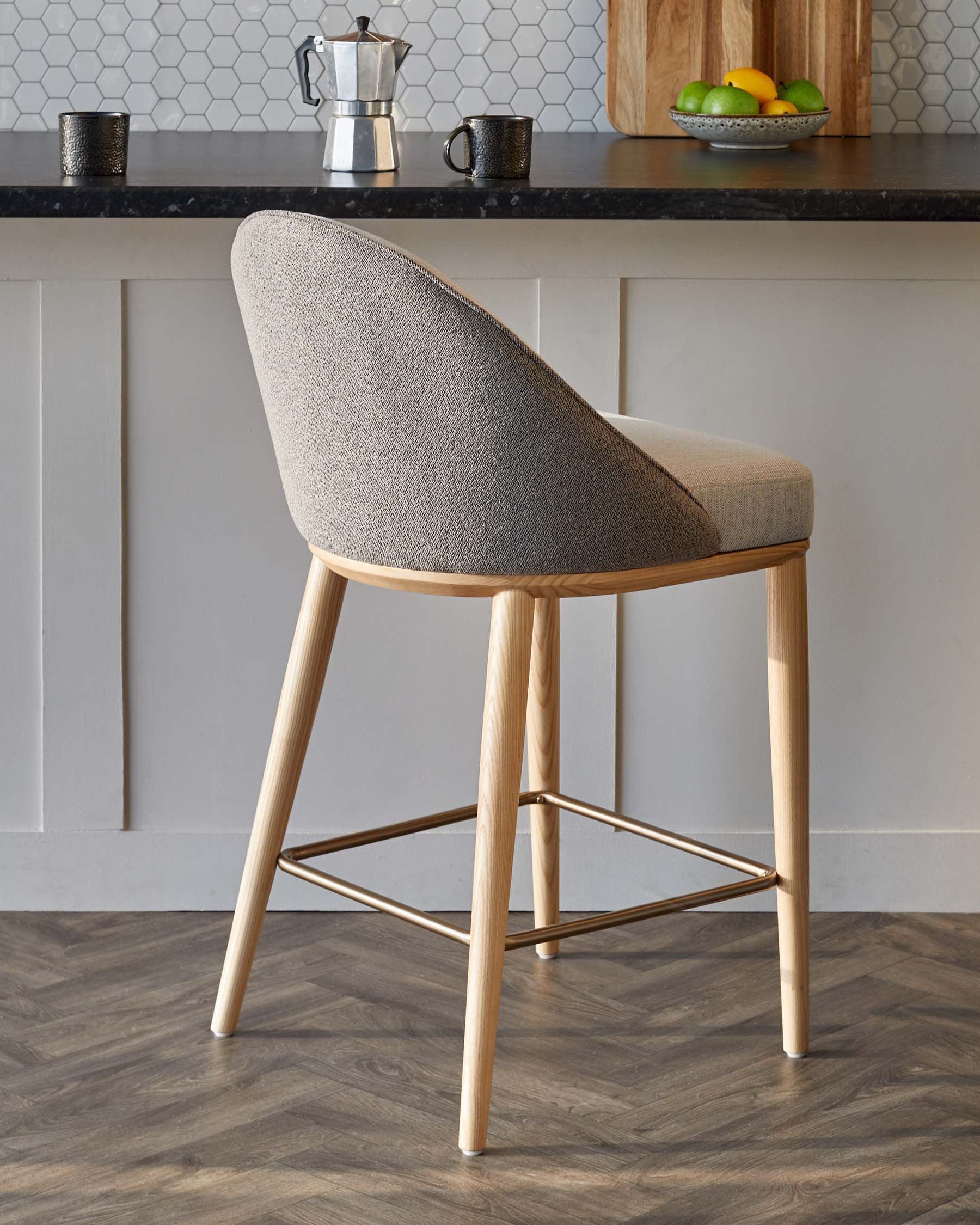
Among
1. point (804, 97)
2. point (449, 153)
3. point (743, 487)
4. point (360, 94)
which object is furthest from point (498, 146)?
point (804, 97)

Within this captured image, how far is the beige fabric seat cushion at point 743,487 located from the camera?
1680 millimetres

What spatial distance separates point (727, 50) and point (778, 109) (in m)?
0.23

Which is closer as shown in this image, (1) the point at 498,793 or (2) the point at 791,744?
→ (1) the point at 498,793

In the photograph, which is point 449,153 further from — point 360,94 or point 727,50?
point 727,50

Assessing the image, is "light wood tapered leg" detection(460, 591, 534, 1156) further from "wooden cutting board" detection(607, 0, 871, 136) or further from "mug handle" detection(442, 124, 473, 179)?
"wooden cutting board" detection(607, 0, 871, 136)

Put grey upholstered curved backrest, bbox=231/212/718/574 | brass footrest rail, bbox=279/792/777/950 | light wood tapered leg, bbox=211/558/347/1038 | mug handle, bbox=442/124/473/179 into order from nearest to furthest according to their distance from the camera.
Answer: grey upholstered curved backrest, bbox=231/212/718/574 < brass footrest rail, bbox=279/792/777/950 < light wood tapered leg, bbox=211/558/347/1038 < mug handle, bbox=442/124/473/179

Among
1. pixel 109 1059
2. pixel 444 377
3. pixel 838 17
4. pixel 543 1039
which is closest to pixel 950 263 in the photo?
pixel 838 17

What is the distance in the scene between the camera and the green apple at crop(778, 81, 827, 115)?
2521 millimetres

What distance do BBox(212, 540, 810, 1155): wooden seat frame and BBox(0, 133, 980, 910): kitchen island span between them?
221 mm

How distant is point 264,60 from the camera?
9.05 ft

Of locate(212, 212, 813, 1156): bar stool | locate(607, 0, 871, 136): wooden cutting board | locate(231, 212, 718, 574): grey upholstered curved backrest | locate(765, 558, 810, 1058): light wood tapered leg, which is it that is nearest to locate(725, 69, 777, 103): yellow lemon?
locate(607, 0, 871, 136): wooden cutting board

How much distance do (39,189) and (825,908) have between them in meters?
1.45

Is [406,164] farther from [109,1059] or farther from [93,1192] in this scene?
[93,1192]

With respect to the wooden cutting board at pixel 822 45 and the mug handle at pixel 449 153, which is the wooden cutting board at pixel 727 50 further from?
the mug handle at pixel 449 153
